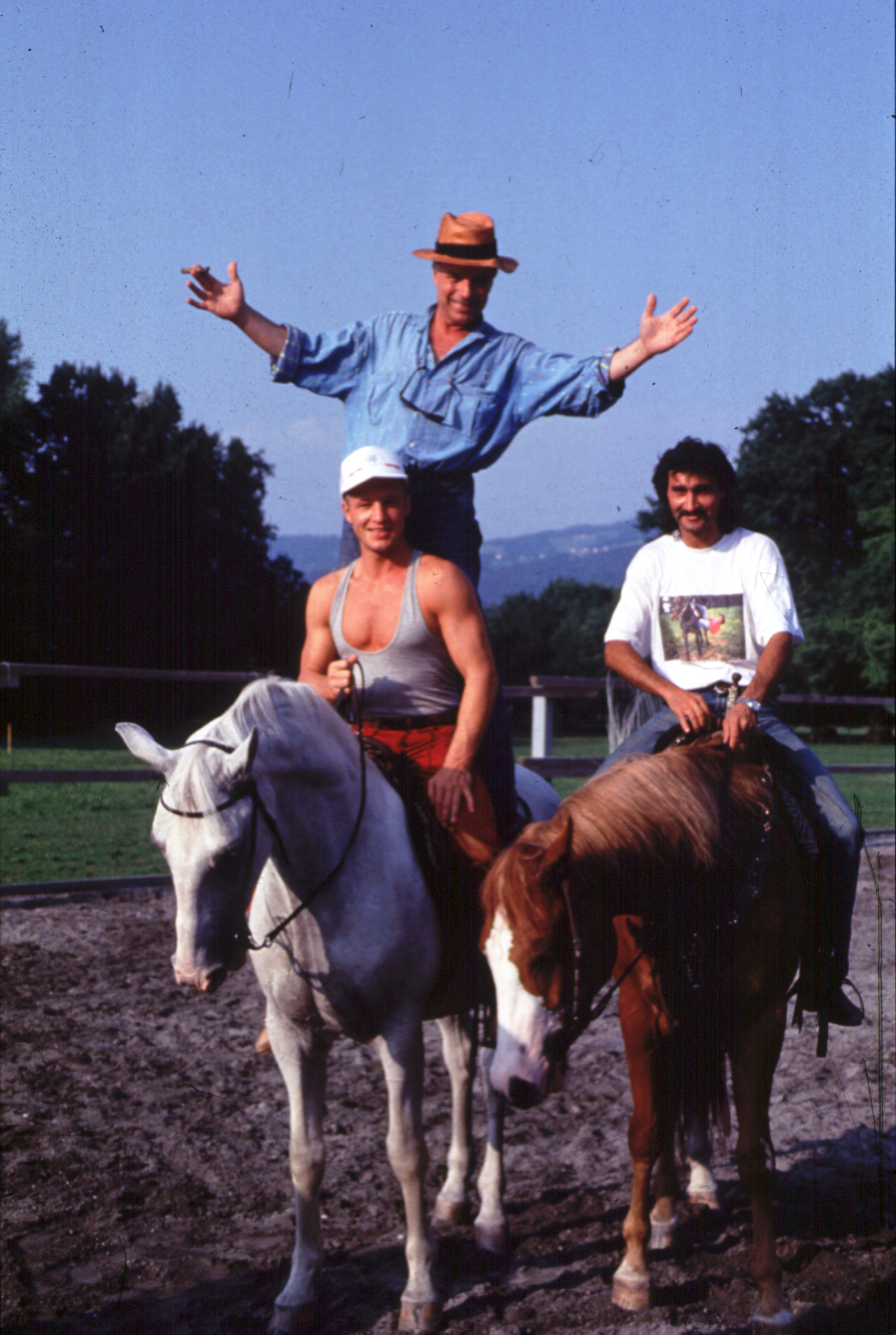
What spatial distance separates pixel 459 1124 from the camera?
4004mm

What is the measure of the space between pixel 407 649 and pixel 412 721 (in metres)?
0.27

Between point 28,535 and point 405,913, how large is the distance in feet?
18.8

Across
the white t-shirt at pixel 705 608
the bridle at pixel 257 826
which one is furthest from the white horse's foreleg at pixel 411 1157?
the white t-shirt at pixel 705 608

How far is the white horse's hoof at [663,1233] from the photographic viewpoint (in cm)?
361

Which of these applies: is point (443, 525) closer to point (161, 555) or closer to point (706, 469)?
point (706, 469)

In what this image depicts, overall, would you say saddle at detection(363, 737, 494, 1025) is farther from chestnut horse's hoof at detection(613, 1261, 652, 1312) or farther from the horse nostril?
chestnut horse's hoof at detection(613, 1261, 652, 1312)

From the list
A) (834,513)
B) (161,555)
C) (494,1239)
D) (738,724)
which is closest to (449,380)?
(738,724)

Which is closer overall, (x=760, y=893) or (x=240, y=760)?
(x=240, y=760)

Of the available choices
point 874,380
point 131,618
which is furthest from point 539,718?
point 874,380

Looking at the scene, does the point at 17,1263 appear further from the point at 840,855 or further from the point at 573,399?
the point at 573,399

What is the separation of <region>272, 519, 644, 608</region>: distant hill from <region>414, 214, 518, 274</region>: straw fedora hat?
0.97 meters

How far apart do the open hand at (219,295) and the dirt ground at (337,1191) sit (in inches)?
121

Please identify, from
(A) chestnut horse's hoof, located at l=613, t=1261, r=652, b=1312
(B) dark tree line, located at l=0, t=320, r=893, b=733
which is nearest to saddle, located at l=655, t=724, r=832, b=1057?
(A) chestnut horse's hoof, located at l=613, t=1261, r=652, b=1312

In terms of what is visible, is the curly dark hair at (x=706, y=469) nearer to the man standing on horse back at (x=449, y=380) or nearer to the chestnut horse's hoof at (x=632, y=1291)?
the man standing on horse back at (x=449, y=380)
